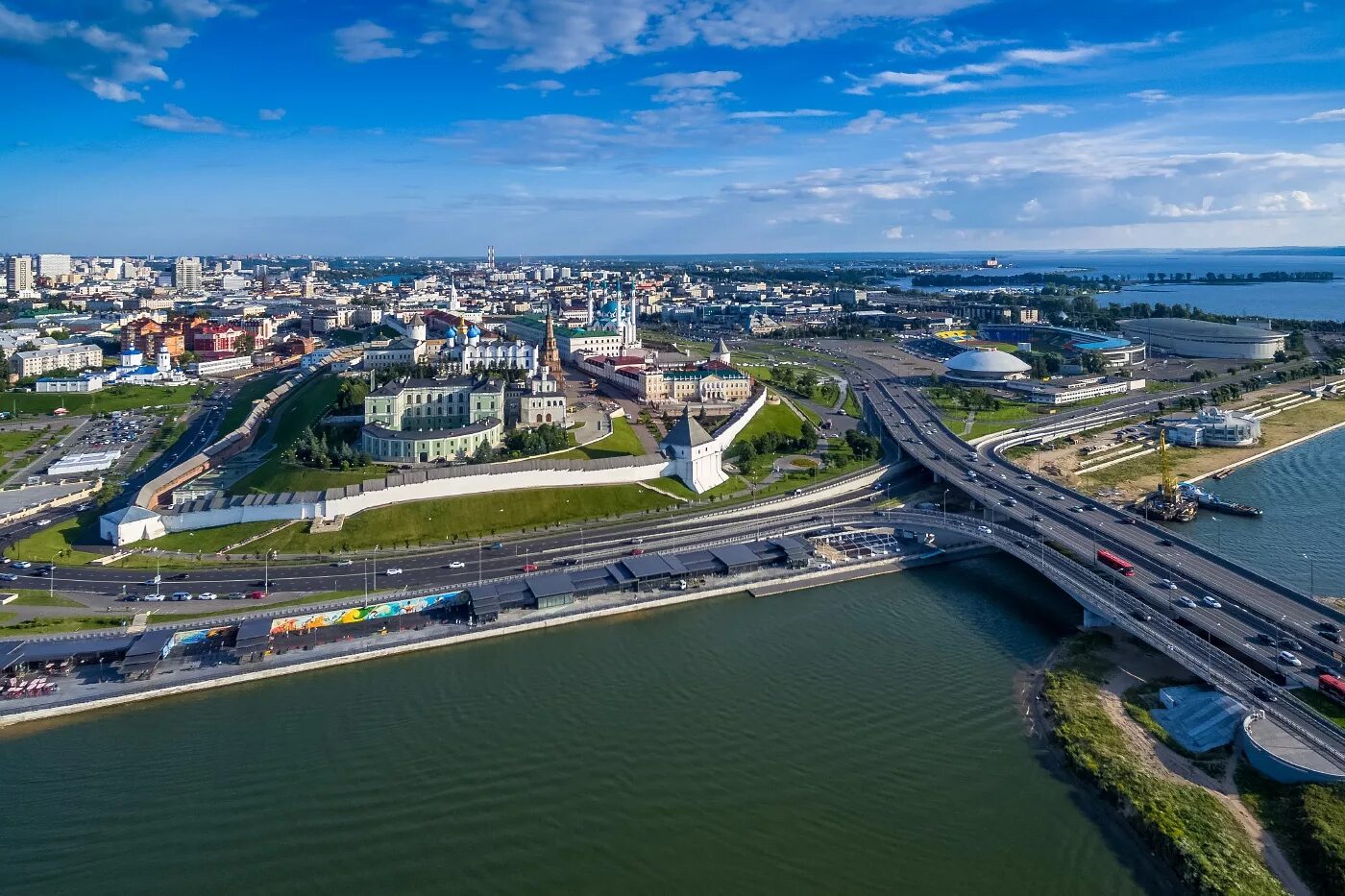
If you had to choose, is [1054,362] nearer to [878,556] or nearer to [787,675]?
[878,556]

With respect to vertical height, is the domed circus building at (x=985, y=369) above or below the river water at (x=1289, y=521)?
above

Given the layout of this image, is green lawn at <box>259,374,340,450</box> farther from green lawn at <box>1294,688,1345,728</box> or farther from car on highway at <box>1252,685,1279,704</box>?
green lawn at <box>1294,688,1345,728</box>

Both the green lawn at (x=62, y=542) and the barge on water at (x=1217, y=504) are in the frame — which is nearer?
the green lawn at (x=62, y=542)

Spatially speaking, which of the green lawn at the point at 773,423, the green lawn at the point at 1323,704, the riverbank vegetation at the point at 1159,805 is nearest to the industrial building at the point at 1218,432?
the green lawn at the point at 773,423

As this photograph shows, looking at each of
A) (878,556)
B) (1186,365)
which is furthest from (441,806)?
(1186,365)

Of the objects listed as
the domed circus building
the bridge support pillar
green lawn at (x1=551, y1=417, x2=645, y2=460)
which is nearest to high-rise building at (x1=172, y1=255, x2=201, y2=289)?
the domed circus building

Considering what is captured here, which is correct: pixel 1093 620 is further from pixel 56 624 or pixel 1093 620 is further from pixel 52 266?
pixel 52 266

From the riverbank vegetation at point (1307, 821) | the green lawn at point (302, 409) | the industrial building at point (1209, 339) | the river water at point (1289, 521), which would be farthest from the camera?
the industrial building at point (1209, 339)

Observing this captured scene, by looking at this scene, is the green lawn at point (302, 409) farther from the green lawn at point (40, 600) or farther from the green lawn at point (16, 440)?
the green lawn at point (40, 600)
